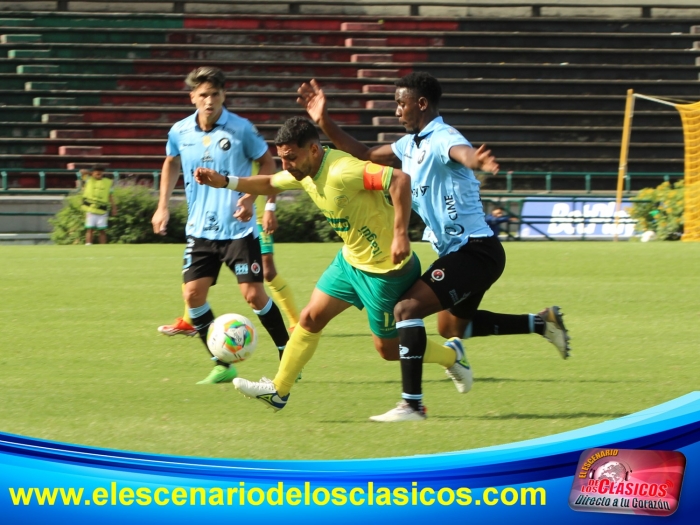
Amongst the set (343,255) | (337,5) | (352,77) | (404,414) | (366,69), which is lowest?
(404,414)

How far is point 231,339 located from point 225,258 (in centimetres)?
84

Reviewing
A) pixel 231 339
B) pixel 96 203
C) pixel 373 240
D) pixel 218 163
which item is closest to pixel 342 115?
pixel 96 203

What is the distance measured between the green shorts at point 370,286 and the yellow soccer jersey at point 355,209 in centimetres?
5

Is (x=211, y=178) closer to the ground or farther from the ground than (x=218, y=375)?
farther from the ground

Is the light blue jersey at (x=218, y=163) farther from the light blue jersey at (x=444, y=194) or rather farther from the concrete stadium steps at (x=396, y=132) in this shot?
the concrete stadium steps at (x=396, y=132)

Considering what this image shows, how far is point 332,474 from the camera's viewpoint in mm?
3670

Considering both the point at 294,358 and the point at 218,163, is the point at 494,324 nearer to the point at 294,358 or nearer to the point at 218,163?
the point at 294,358

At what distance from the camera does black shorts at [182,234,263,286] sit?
7.87m

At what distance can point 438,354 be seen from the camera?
6684 millimetres

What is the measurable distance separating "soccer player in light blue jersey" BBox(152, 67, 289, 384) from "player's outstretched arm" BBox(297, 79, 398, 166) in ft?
2.33

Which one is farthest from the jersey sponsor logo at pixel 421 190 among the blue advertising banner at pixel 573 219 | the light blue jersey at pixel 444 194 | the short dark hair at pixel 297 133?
the blue advertising banner at pixel 573 219

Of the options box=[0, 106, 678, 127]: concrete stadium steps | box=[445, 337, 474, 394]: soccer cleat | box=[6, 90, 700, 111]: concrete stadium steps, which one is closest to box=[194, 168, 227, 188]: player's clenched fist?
box=[445, 337, 474, 394]: soccer cleat

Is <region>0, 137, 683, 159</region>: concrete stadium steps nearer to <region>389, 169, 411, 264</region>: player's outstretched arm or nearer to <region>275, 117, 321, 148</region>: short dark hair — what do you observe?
<region>275, 117, 321, 148</region>: short dark hair

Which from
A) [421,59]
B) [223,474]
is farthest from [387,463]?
[421,59]
